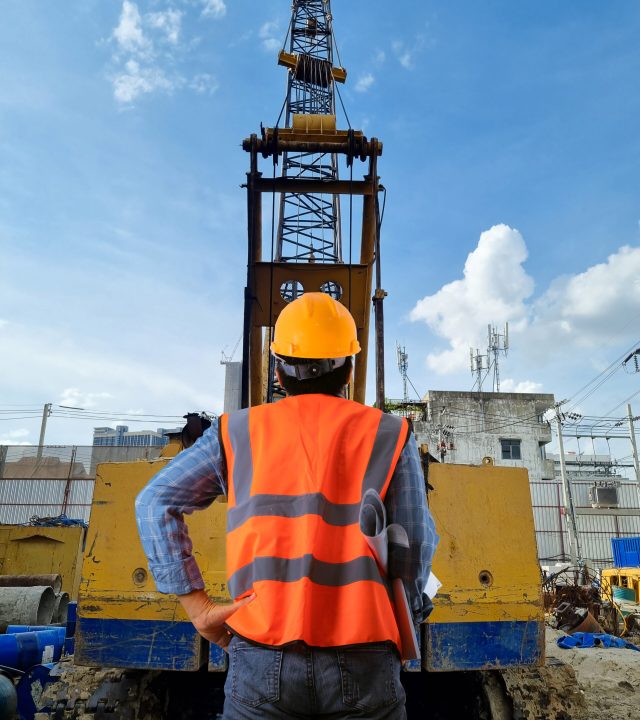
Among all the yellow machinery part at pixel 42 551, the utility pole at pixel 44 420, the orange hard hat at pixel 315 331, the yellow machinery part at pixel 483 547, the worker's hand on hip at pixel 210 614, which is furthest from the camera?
the utility pole at pixel 44 420

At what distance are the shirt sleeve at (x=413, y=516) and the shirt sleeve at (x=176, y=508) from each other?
54 cm

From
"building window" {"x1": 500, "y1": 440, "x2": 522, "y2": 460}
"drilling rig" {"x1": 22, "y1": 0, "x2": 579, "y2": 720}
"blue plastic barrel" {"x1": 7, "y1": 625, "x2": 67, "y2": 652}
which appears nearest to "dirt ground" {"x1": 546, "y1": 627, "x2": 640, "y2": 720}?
"drilling rig" {"x1": 22, "y1": 0, "x2": 579, "y2": 720}

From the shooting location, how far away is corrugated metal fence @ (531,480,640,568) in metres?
27.5

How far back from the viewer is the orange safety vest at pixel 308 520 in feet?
5.00

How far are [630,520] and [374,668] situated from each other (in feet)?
103

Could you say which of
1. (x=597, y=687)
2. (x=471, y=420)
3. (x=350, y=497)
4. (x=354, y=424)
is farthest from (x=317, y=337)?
(x=471, y=420)

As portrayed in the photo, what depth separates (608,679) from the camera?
26.6 ft

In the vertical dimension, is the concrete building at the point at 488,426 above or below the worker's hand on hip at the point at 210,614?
above

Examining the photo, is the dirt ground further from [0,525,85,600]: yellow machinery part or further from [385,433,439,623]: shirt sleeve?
[0,525,85,600]: yellow machinery part

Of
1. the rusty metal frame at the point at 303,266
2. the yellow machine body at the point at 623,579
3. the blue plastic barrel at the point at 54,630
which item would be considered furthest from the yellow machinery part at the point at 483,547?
Answer: the yellow machine body at the point at 623,579

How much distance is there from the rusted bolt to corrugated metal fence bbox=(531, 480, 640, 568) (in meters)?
27.2

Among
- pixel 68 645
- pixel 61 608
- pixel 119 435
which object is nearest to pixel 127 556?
pixel 68 645

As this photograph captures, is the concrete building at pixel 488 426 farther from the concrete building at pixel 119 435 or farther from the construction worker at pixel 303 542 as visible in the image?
the concrete building at pixel 119 435

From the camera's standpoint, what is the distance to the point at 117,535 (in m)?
3.21
